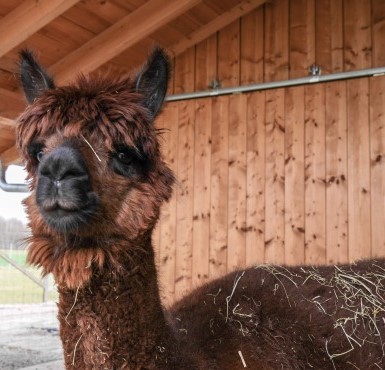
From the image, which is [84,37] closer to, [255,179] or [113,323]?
[255,179]

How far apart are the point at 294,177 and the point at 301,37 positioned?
1.75 metres

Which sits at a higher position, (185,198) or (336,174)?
(336,174)

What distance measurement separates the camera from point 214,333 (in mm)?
2545

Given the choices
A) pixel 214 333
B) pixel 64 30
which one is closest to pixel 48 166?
pixel 214 333

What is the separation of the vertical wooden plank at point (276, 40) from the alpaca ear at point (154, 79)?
4068 millimetres

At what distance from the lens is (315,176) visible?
238 inches

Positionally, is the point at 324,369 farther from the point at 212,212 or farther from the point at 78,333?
the point at 212,212

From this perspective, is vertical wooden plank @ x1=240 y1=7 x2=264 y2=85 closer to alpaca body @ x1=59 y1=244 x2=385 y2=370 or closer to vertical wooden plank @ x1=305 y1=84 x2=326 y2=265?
vertical wooden plank @ x1=305 y1=84 x2=326 y2=265

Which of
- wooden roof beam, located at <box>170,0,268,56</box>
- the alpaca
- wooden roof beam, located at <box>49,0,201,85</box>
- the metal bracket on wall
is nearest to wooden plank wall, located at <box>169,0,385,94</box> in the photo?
wooden roof beam, located at <box>170,0,268,56</box>

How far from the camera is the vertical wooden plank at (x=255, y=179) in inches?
248

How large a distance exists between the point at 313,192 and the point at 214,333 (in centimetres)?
378

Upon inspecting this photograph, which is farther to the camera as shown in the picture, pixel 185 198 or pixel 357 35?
pixel 185 198

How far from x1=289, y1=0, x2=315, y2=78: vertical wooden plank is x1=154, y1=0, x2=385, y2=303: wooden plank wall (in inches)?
0.5

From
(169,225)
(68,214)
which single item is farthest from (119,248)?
(169,225)
